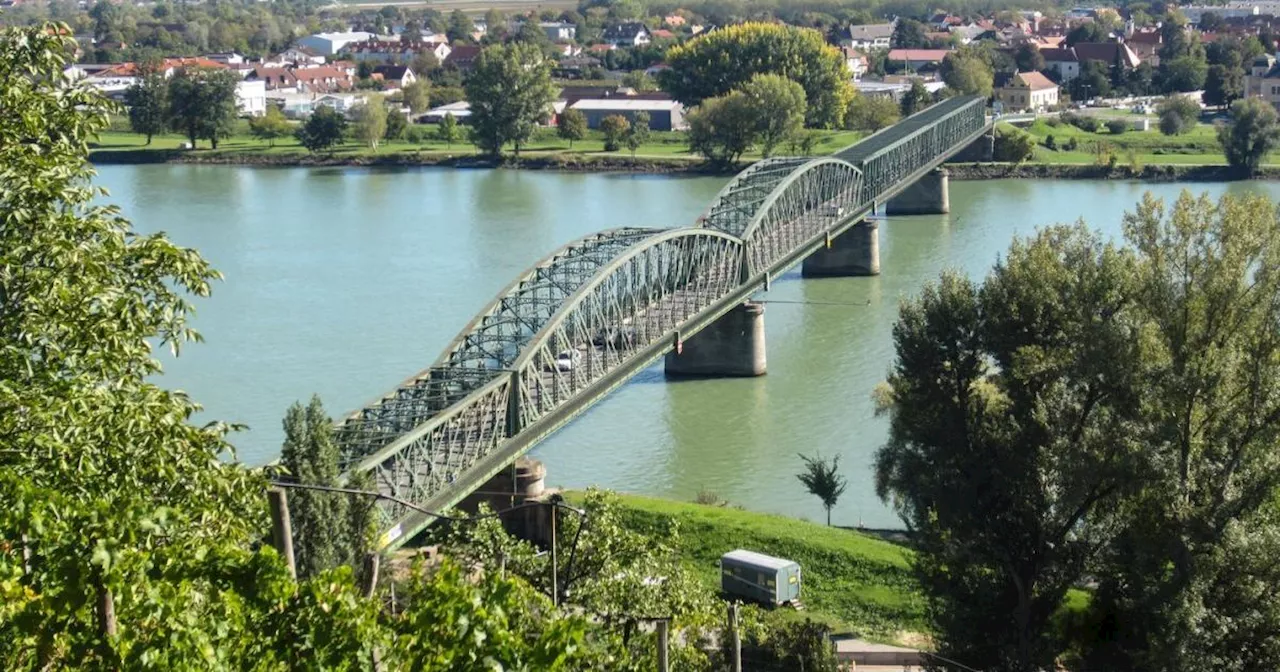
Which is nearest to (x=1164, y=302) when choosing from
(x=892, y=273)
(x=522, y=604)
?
(x=522, y=604)

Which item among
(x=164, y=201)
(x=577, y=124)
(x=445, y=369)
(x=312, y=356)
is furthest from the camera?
(x=577, y=124)

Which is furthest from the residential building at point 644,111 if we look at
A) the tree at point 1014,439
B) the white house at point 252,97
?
the tree at point 1014,439

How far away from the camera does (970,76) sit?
63.1 meters

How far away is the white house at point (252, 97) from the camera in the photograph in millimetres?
66312

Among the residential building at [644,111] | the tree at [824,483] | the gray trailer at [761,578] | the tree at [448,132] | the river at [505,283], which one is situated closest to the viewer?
the gray trailer at [761,578]

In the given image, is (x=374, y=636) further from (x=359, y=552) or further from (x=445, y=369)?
(x=445, y=369)

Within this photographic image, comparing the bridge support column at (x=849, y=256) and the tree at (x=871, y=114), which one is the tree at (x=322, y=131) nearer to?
the tree at (x=871, y=114)

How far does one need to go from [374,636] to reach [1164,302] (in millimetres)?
8759

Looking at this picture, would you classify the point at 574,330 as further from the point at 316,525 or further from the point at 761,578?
the point at 316,525

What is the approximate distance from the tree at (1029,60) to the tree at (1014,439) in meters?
56.5

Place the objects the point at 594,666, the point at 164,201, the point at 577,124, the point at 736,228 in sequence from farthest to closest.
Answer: the point at 577,124
the point at 164,201
the point at 736,228
the point at 594,666

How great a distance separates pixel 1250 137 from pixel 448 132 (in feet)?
87.2

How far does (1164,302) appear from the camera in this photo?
12727 millimetres

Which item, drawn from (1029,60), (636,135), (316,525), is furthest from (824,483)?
(1029,60)
